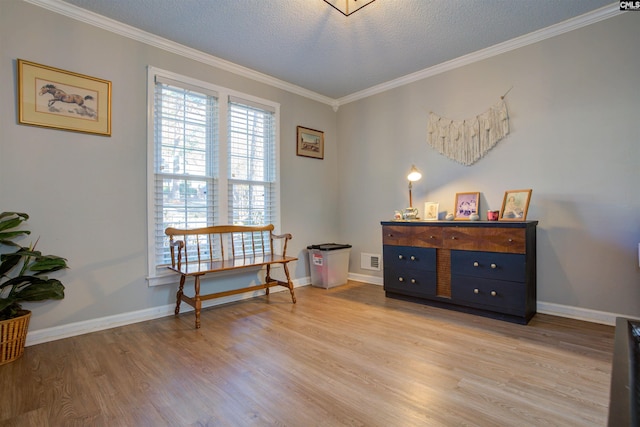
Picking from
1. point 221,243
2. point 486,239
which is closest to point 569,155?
point 486,239

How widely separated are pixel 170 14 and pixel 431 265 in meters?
3.21

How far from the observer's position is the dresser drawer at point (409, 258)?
10.2ft

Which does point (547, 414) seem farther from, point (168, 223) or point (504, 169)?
point (168, 223)

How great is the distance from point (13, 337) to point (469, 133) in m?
4.12

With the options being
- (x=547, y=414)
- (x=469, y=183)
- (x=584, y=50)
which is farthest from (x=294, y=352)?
(x=584, y=50)

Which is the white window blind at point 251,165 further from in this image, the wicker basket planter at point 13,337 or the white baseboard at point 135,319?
the wicker basket planter at point 13,337

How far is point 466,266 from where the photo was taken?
114 inches

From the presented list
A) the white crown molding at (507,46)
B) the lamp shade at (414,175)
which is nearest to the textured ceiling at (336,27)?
the white crown molding at (507,46)

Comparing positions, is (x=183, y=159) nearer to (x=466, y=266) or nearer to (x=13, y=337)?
(x=13, y=337)

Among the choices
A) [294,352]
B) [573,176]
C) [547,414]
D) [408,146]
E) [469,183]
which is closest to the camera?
[547,414]

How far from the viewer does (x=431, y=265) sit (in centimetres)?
311

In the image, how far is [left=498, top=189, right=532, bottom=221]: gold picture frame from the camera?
2.86 metres

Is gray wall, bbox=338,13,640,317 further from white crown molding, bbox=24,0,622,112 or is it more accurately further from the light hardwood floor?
the light hardwood floor

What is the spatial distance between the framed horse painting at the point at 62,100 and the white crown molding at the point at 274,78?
0.47 meters
